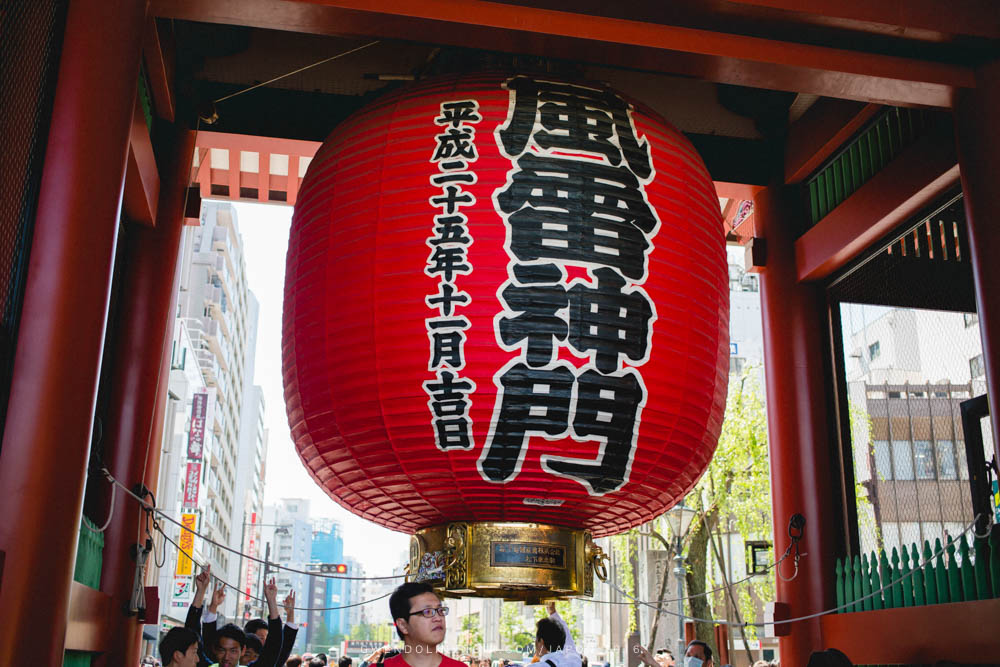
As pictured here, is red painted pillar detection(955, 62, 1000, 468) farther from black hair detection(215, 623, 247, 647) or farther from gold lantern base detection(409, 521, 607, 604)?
black hair detection(215, 623, 247, 647)

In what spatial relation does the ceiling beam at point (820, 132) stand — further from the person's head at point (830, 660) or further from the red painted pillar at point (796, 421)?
the person's head at point (830, 660)

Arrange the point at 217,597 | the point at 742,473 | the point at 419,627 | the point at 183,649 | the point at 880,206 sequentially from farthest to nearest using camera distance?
the point at 742,473
the point at 880,206
the point at 217,597
the point at 183,649
the point at 419,627

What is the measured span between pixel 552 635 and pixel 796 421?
122 inches

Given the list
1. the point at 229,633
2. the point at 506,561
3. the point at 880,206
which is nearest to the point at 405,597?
the point at 506,561

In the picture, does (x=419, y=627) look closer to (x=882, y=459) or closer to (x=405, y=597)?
(x=405, y=597)

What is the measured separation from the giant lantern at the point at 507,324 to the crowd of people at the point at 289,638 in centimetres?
64

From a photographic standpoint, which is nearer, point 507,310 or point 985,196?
point 507,310

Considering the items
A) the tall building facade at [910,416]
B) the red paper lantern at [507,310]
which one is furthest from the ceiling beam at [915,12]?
the tall building facade at [910,416]

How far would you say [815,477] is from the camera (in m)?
6.96

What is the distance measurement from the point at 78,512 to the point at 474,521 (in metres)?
1.63

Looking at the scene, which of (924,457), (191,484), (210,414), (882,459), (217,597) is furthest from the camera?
(210,414)

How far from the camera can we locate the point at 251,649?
4977 millimetres

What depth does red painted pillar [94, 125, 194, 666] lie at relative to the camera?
6141 millimetres

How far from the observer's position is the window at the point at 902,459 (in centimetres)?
709
